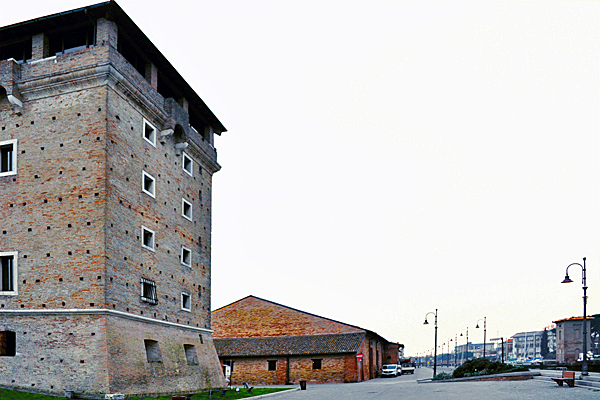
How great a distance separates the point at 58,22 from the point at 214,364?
1958 centimetres

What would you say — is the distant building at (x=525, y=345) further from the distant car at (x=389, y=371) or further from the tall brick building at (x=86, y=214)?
the tall brick building at (x=86, y=214)

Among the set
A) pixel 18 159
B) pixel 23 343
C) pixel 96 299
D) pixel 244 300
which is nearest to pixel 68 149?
pixel 18 159

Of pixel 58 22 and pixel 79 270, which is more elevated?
pixel 58 22

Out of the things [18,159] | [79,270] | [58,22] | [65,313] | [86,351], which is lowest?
[86,351]

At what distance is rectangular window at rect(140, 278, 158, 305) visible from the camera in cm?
2473

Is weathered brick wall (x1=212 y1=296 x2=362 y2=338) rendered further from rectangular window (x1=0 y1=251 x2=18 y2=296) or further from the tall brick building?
rectangular window (x1=0 y1=251 x2=18 y2=296)

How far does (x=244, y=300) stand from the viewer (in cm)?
5478

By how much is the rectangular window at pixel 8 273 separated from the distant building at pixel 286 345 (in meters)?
27.8

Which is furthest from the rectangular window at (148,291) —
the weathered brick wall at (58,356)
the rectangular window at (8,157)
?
the rectangular window at (8,157)

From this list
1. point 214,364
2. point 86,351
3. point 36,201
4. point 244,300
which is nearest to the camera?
point 86,351

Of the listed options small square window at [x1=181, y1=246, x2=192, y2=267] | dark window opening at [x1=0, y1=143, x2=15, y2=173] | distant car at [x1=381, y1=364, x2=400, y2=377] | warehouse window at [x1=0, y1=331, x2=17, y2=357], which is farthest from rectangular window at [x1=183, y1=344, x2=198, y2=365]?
distant car at [x1=381, y1=364, x2=400, y2=377]

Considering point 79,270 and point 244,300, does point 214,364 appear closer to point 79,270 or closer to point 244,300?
point 79,270

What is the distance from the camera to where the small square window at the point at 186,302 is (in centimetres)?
2927

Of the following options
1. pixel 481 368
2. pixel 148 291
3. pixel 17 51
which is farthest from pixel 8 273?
pixel 481 368
